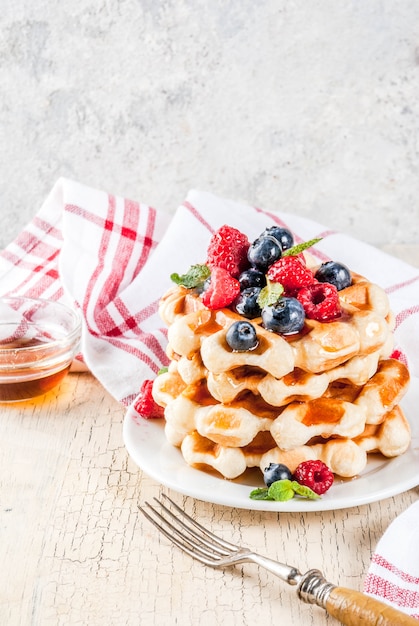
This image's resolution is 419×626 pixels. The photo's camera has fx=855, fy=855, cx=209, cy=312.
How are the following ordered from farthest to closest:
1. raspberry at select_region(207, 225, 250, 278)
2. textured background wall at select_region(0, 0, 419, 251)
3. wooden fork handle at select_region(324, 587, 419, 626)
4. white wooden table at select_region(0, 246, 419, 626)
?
textured background wall at select_region(0, 0, 419, 251) < raspberry at select_region(207, 225, 250, 278) < white wooden table at select_region(0, 246, 419, 626) < wooden fork handle at select_region(324, 587, 419, 626)

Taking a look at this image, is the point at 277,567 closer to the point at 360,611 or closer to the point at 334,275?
the point at 360,611

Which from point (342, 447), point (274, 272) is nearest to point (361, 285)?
point (274, 272)

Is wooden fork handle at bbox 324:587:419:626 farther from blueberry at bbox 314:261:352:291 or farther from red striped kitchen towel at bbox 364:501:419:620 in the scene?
blueberry at bbox 314:261:352:291

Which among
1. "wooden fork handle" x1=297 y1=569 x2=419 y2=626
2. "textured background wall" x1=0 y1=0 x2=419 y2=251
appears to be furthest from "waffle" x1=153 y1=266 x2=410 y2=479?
"textured background wall" x1=0 y1=0 x2=419 y2=251

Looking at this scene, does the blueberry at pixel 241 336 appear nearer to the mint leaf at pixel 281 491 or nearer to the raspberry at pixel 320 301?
the raspberry at pixel 320 301

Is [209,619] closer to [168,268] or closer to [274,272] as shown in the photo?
[274,272]

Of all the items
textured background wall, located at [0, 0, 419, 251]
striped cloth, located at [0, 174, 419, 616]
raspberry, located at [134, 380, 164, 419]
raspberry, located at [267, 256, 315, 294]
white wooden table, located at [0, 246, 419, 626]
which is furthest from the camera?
textured background wall, located at [0, 0, 419, 251]
